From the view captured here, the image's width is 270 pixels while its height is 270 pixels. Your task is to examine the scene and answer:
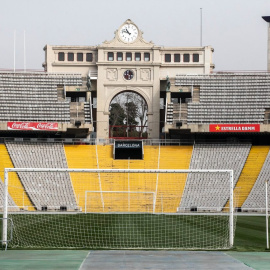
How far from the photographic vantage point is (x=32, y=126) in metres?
64.4

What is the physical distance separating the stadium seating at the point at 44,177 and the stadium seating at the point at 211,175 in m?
9.59

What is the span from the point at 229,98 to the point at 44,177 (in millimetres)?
21909

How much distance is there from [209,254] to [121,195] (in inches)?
1227

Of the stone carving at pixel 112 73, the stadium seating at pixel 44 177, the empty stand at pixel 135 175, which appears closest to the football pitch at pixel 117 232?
the stadium seating at pixel 44 177

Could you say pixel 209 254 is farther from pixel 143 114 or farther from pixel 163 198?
pixel 143 114

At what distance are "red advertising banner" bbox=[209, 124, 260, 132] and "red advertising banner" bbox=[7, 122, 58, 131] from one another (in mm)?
15440

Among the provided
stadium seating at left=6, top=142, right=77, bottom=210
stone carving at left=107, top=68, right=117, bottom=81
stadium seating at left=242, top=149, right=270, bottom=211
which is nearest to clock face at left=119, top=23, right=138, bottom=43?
stone carving at left=107, top=68, right=117, bottom=81

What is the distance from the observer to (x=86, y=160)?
6247 centimetres

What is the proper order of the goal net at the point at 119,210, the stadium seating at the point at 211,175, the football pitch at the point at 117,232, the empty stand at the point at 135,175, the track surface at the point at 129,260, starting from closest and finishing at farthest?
the track surface at the point at 129,260, the football pitch at the point at 117,232, the goal net at the point at 119,210, the stadium seating at the point at 211,175, the empty stand at the point at 135,175

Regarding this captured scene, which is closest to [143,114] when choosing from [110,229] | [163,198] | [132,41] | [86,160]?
[132,41]

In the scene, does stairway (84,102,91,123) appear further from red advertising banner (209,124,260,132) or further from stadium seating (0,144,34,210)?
red advertising banner (209,124,260,132)

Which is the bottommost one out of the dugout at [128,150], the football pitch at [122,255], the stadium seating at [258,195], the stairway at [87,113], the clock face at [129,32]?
the stadium seating at [258,195]

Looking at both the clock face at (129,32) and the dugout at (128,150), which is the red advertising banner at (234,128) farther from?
the clock face at (129,32)

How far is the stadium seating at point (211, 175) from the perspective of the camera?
177 ft
